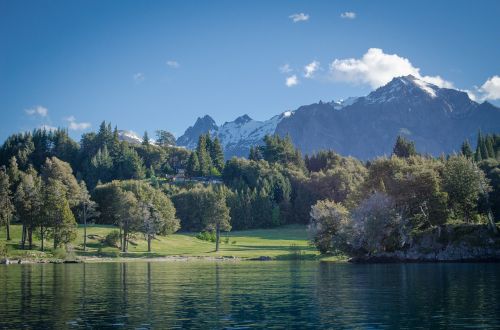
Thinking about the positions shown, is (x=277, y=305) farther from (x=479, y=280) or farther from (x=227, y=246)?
(x=227, y=246)

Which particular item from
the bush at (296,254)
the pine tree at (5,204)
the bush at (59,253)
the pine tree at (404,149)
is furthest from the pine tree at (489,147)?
the pine tree at (5,204)

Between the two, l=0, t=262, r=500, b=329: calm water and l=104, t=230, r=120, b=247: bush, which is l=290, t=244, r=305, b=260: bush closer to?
l=104, t=230, r=120, b=247: bush

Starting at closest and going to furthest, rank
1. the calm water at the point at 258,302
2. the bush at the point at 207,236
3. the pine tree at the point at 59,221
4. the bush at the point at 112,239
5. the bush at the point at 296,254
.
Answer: the calm water at the point at 258,302 → the pine tree at the point at 59,221 → the bush at the point at 296,254 → the bush at the point at 112,239 → the bush at the point at 207,236

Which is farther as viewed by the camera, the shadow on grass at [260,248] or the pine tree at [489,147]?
the pine tree at [489,147]

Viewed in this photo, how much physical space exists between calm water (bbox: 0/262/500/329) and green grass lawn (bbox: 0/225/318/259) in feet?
167

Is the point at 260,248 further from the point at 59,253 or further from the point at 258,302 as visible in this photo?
the point at 258,302

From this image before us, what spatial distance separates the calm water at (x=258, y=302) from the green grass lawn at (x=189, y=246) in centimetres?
5083

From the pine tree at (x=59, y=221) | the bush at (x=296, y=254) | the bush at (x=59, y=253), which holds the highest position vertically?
the pine tree at (x=59, y=221)

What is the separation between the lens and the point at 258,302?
132 ft

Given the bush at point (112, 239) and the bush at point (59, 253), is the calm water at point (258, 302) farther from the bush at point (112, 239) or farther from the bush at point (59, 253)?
the bush at point (112, 239)

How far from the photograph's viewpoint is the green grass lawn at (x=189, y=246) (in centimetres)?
11188

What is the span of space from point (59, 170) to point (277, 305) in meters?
140

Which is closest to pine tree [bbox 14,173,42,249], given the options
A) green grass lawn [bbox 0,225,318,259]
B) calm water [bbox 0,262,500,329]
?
green grass lawn [bbox 0,225,318,259]

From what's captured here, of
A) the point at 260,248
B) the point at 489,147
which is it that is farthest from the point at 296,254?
the point at 489,147
